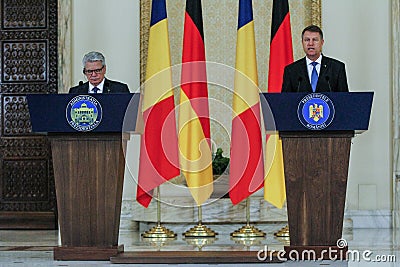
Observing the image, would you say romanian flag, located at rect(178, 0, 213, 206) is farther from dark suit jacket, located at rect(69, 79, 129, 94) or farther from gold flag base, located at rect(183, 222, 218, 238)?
dark suit jacket, located at rect(69, 79, 129, 94)

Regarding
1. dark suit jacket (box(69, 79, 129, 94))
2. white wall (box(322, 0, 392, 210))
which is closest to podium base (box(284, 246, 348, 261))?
dark suit jacket (box(69, 79, 129, 94))

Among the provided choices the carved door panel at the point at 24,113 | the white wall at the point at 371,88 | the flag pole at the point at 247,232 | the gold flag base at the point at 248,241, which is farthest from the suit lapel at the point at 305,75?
the carved door panel at the point at 24,113

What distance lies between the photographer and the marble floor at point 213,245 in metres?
6.42

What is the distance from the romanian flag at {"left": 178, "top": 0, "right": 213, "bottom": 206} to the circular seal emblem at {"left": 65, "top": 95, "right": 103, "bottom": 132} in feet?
8.91

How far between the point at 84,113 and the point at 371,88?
4.87 meters

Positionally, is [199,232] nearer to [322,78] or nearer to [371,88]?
[371,88]

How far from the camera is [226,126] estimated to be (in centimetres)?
1073

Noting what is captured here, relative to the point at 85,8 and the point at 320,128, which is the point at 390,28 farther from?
the point at 320,128

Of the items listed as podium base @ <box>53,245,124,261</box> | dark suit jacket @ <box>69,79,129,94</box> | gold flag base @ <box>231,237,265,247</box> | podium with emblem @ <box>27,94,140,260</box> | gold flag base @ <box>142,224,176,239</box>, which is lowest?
gold flag base @ <box>231,237,265,247</box>

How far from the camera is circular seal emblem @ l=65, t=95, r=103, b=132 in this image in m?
6.36

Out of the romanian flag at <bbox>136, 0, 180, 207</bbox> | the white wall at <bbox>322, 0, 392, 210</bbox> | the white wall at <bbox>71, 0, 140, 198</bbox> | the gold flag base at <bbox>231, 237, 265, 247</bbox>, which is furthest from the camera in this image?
the white wall at <bbox>71, 0, 140, 198</bbox>

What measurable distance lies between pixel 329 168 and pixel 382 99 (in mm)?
4202

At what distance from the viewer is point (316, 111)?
6.25 metres

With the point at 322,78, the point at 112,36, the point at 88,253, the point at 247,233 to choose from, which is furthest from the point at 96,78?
the point at 112,36
